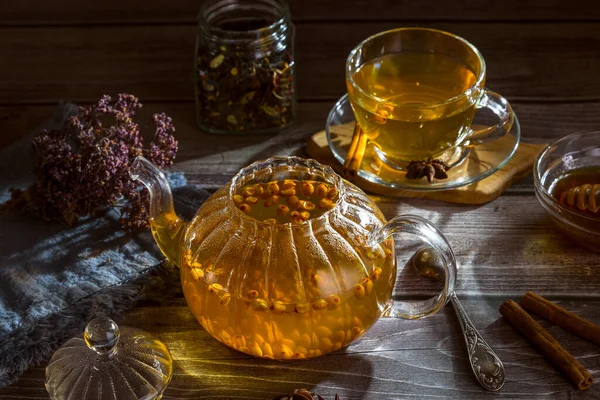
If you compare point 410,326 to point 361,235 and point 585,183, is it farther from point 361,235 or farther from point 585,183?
point 585,183

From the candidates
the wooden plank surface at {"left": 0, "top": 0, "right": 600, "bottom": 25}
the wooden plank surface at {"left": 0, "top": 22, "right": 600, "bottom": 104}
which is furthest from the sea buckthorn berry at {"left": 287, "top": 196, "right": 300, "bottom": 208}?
the wooden plank surface at {"left": 0, "top": 0, "right": 600, "bottom": 25}

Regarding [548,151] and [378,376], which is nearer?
[378,376]

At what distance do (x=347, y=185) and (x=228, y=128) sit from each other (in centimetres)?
44

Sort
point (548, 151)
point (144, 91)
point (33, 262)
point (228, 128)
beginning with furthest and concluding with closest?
point (144, 91)
point (228, 128)
point (548, 151)
point (33, 262)

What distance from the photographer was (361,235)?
4.17 ft

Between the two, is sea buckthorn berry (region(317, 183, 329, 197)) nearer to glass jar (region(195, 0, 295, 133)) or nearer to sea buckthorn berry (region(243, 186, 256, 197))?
sea buckthorn berry (region(243, 186, 256, 197))

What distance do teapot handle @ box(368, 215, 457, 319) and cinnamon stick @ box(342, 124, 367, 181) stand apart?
0.34m

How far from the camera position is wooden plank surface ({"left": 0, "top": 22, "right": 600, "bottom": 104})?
1.88m

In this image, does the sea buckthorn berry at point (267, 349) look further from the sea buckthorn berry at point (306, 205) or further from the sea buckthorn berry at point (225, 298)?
the sea buckthorn berry at point (306, 205)

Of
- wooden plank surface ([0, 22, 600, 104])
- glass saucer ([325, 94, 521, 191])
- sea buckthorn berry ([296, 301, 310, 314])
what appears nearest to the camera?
sea buckthorn berry ([296, 301, 310, 314])

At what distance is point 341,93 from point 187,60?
0.34m

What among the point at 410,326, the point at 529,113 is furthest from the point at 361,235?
the point at 529,113

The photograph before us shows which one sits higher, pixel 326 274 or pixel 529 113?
pixel 326 274

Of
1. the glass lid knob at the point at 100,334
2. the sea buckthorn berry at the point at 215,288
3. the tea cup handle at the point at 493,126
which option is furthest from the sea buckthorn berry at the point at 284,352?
the tea cup handle at the point at 493,126
